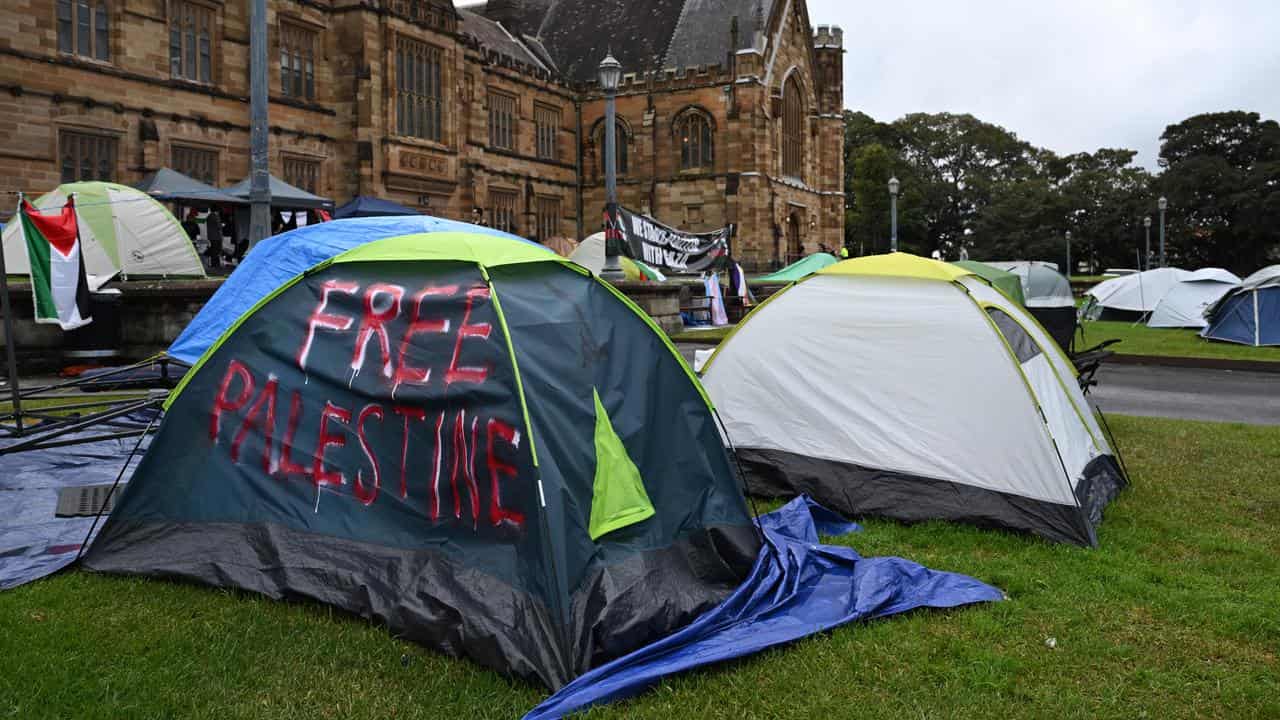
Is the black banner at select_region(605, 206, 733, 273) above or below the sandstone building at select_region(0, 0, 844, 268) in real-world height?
below

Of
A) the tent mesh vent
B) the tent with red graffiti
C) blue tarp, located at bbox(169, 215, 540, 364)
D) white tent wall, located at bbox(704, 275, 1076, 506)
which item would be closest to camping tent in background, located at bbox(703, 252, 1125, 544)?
white tent wall, located at bbox(704, 275, 1076, 506)

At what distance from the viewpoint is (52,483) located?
7.00m

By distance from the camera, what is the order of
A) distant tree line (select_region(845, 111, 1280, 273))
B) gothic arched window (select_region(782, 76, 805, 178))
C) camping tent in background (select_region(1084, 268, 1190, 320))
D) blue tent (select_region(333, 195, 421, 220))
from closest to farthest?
blue tent (select_region(333, 195, 421, 220))
camping tent in background (select_region(1084, 268, 1190, 320))
gothic arched window (select_region(782, 76, 805, 178))
distant tree line (select_region(845, 111, 1280, 273))

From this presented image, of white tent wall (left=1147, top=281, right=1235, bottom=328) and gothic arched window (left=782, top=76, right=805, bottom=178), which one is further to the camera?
gothic arched window (left=782, top=76, right=805, bottom=178)

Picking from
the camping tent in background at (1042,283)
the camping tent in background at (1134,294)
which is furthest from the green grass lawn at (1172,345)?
the camping tent in background at (1134,294)

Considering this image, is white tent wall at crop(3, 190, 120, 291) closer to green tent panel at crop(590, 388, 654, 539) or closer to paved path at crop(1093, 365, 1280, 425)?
green tent panel at crop(590, 388, 654, 539)

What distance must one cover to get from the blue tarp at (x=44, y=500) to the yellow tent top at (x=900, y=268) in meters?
5.59

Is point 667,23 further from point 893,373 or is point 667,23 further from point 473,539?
point 473,539

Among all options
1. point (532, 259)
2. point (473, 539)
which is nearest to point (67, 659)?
point (473, 539)

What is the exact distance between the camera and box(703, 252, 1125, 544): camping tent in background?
6.21 meters

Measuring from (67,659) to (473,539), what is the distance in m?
1.84

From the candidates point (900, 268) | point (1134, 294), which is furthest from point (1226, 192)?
point (900, 268)

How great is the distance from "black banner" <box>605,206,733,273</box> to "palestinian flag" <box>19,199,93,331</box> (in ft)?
32.7

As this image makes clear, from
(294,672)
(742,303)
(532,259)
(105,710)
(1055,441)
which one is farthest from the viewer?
(742,303)
